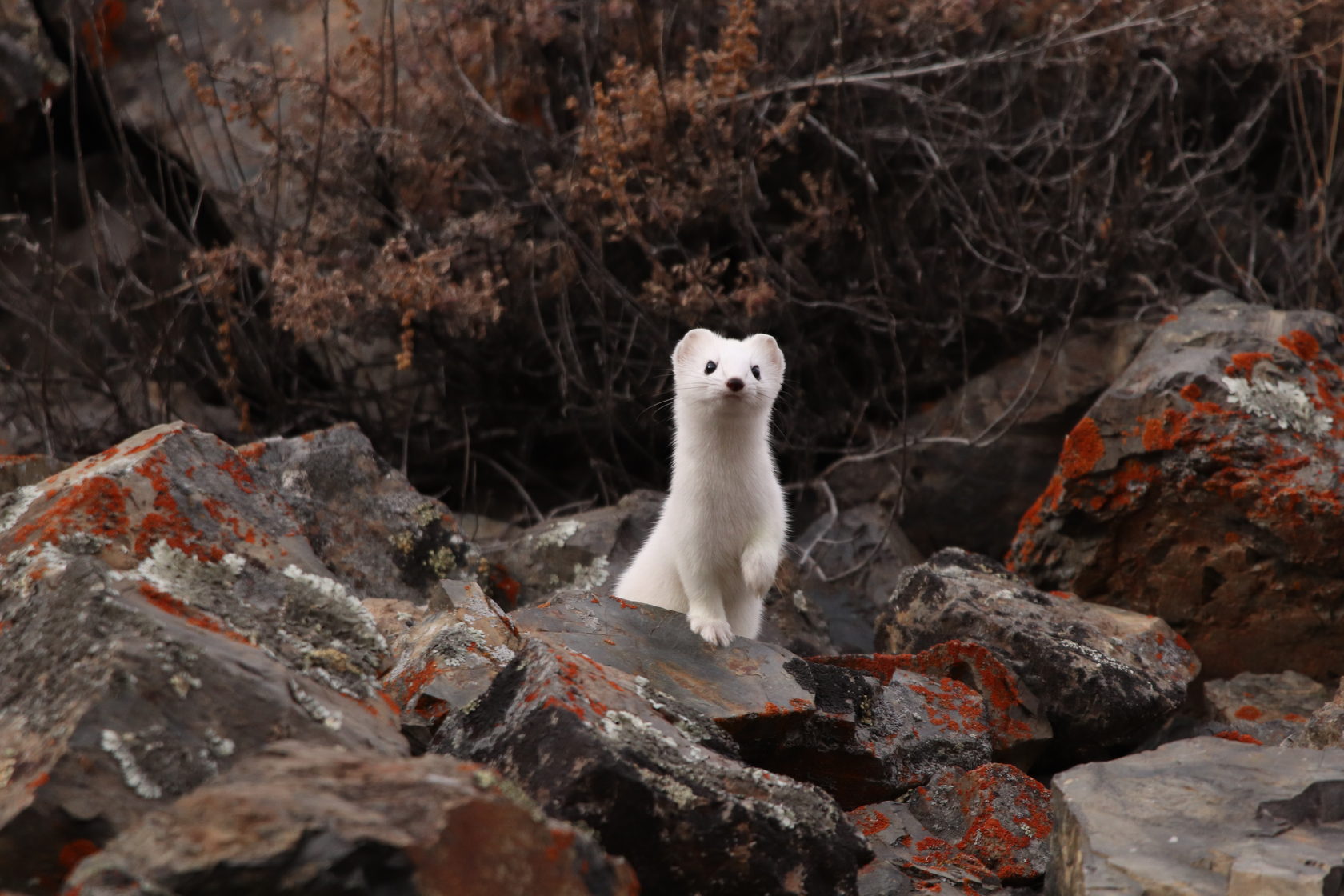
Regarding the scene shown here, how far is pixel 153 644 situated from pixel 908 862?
2.13m

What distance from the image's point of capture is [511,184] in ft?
24.7

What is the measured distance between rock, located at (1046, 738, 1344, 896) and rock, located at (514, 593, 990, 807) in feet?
2.73

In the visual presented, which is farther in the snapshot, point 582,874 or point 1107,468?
point 1107,468

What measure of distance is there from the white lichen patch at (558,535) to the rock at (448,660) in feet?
4.98

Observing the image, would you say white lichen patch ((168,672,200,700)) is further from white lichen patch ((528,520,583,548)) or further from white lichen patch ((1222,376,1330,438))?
white lichen patch ((1222,376,1330,438))

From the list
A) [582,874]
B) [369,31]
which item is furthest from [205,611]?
[369,31]

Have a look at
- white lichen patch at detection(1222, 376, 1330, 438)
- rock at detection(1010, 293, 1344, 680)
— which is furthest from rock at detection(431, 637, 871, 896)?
white lichen patch at detection(1222, 376, 1330, 438)

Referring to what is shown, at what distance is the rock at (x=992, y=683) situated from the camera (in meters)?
4.45

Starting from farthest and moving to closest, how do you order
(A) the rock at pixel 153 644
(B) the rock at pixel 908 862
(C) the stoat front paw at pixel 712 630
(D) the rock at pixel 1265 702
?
(D) the rock at pixel 1265 702
(C) the stoat front paw at pixel 712 630
(B) the rock at pixel 908 862
(A) the rock at pixel 153 644

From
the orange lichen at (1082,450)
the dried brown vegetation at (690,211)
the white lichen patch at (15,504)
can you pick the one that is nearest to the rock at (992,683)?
the orange lichen at (1082,450)

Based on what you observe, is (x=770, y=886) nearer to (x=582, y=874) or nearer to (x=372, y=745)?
(x=582, y=874)

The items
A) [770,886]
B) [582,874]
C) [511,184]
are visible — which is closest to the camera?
[582,874]

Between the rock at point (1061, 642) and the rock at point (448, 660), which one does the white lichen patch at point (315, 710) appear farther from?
the rock at point (1061, 642)

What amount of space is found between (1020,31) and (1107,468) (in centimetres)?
361
